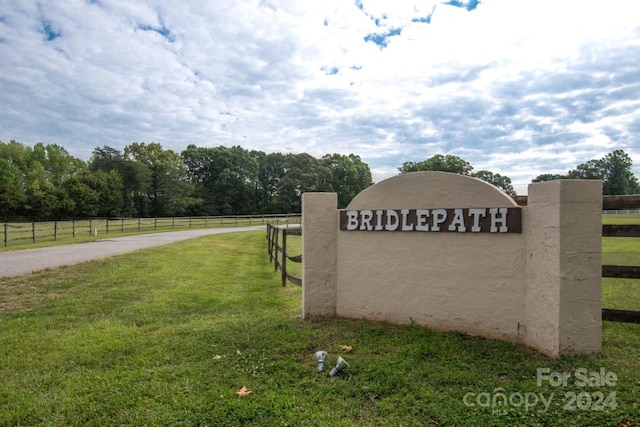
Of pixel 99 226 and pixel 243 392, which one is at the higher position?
pixel 99 226

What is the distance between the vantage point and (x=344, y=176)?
7325 cm

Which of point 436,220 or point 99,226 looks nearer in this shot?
point 436,220

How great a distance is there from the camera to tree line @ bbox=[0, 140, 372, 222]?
49.7 metres

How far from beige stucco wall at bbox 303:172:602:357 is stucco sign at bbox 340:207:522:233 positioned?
7 centimetres

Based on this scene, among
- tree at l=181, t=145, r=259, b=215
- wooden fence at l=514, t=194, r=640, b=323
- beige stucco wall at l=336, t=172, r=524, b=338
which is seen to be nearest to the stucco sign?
beige stucco wall at l=336, t=172, r=524, b=338

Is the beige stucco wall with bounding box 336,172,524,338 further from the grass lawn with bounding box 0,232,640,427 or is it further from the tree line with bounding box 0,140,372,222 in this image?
the tree line with bounding box 0,140,372,222

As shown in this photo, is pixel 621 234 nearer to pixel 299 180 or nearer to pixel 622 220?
pixel 622 220

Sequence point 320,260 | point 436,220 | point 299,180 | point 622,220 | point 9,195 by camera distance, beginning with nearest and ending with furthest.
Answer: point 436,220 < point 320,260 < point 622,220 < point 9,195 < point 299,180

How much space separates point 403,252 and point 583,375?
205 centimetres

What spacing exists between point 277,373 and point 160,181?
60.6 metres

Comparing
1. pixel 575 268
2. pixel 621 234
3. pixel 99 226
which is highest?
pixel 621 234

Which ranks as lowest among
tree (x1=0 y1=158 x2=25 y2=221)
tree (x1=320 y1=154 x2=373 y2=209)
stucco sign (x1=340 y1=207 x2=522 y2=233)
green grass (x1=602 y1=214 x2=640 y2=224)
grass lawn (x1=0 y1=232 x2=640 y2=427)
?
grass lawn (x1=0 y1=232 x2=640 y2=427)

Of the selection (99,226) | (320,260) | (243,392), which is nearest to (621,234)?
(320,260)

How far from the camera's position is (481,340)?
384cm
